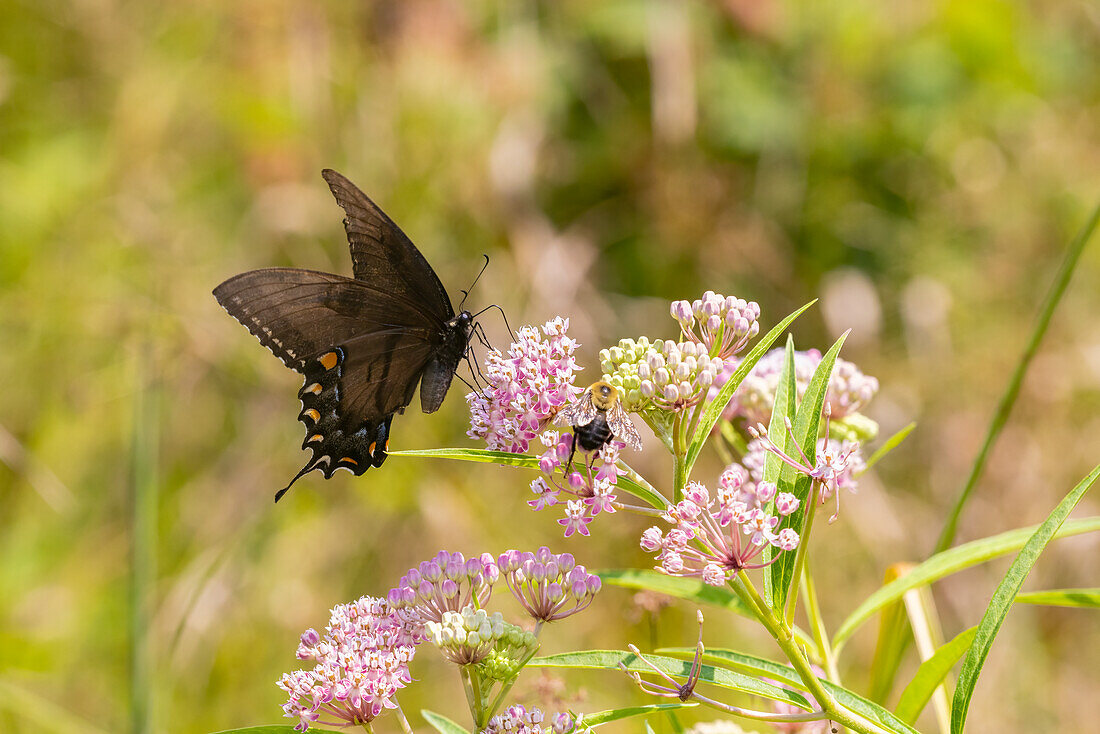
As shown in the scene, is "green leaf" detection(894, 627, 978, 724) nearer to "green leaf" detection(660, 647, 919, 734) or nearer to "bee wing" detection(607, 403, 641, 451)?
"green leaf" detection(660, 647, 919, 734)

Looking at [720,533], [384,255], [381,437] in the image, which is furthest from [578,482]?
[384,255]

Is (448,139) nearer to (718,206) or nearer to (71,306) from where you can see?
(718,206)

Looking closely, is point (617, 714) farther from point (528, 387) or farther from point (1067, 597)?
point (1067, 597)

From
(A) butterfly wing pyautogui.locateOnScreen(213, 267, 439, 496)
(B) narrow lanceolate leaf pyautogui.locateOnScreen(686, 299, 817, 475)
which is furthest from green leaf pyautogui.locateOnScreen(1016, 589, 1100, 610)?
(A) butterfly wing pyautogui.locateOnScreen(213, 267, 439, 496)

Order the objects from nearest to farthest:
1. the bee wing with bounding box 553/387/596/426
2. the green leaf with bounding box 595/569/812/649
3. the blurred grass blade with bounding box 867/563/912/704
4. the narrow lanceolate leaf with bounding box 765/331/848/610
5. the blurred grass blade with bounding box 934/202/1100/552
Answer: the narrow lanceolate leaf with bounding box 765/331/848/610 → the bee wing with bounding box 553/387/596/426 → the green leaf with bounding box 595/569/812/649 → the blurred grass blade with bounding box 867/563/912/704 → the blurred grass blade with bounding box 934/202/1100/552

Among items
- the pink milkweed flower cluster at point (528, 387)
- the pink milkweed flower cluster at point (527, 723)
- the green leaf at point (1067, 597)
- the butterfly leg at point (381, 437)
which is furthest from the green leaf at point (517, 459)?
the butterfly leg at point (381, 437)

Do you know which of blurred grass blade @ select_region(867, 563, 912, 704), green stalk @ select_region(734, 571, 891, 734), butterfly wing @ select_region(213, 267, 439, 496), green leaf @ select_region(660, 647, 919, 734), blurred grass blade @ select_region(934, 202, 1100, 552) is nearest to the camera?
green stalk @ select_region(734, 571, 891, 734)

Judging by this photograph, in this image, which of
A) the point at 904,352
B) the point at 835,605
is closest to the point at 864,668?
the point at 835,605
